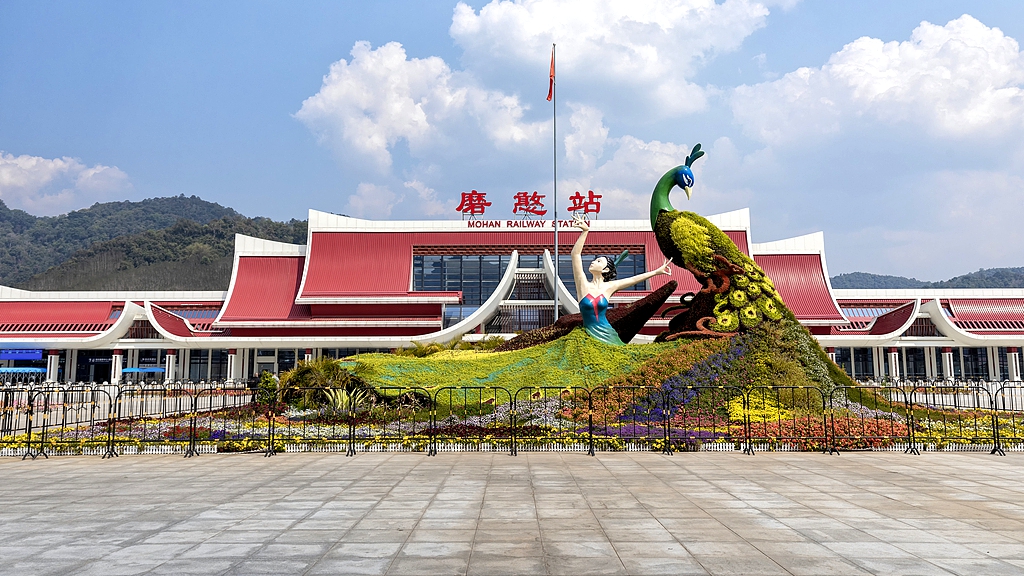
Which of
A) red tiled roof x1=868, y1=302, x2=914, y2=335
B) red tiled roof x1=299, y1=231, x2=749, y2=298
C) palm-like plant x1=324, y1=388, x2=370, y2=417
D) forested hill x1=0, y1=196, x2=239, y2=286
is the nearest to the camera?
palm-like plant x1=324, y1=388, x2=370, y2=417

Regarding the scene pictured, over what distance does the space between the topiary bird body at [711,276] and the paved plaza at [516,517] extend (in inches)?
236

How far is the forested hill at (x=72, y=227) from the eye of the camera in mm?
99062

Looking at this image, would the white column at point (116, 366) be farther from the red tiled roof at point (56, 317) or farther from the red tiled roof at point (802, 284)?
the red tiled roof at point (802, 284)

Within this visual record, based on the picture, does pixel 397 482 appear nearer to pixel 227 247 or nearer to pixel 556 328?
pixel 556 328

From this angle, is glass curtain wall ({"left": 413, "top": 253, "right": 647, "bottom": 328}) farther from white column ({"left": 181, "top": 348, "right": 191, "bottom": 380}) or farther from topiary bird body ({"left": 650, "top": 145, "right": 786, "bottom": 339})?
topiary bird body ({"left": 650, "top": 145, "right": 786, "bottom": 339})

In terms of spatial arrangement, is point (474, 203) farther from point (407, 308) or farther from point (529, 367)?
point (529, 367)

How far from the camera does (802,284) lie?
133ft

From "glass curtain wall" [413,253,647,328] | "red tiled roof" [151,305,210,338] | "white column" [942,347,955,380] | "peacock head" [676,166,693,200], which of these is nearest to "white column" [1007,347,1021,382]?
"white column" [942,347,955,380]

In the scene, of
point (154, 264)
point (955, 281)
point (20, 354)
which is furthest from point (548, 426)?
point (955, 281)

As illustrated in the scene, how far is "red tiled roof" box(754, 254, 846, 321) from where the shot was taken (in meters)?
38.2

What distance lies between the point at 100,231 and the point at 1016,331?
119 m

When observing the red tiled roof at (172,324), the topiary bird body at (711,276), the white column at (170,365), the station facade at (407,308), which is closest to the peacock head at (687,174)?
the topiary bird body at (711,276)

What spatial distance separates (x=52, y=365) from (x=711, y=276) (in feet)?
120

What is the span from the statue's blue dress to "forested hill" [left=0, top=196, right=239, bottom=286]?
312ft
